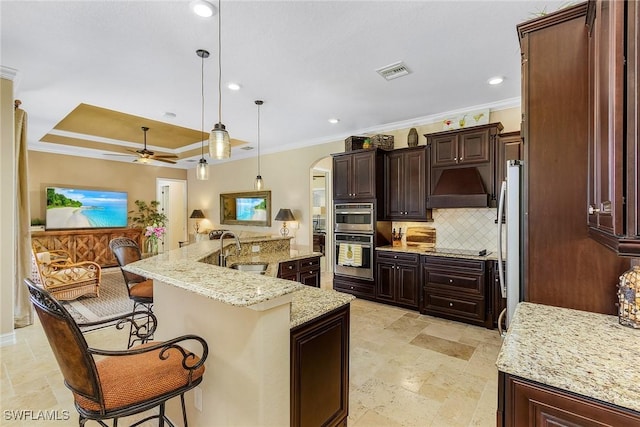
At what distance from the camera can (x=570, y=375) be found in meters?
1.01

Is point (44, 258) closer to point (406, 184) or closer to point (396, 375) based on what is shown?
point (396, 375)

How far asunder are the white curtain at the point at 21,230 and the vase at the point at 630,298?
18.0ft

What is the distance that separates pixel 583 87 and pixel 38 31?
3841 mm

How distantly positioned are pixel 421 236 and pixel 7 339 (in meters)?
5.23

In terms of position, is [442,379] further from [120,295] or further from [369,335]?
[120,295]

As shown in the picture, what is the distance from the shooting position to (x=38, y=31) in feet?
7.92

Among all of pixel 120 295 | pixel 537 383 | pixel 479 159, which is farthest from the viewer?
pixel 120 295

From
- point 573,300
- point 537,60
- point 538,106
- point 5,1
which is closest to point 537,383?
point 573,300

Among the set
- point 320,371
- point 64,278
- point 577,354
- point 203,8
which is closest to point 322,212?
point 64,278

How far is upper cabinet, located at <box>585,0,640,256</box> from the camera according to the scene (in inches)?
35.3

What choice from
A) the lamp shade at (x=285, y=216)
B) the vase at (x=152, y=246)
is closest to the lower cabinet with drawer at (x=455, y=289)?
the lamp shade at (x=285, y=216)

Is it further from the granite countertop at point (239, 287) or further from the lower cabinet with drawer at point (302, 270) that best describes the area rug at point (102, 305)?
the granite countertop at point (239, 287)

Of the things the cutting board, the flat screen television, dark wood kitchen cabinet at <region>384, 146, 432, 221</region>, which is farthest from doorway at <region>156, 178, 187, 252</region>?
Result: the cutting board

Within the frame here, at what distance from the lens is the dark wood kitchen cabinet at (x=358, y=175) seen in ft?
15.3
